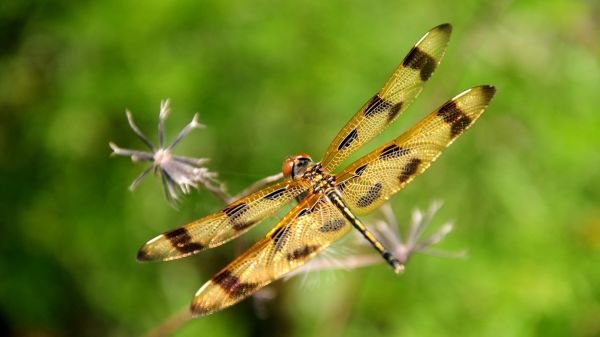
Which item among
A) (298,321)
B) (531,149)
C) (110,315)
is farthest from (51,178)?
(531,149)

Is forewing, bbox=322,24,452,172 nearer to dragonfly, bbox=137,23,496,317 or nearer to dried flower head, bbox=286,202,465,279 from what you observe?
dragonfly, bbox=137,23,496,317

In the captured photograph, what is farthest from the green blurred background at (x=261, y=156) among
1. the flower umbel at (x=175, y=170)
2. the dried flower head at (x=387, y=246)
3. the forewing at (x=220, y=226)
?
the flower umbel at (x=175, y=170)

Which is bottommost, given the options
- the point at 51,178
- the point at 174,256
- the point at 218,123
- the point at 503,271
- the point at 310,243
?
the point at 503,271

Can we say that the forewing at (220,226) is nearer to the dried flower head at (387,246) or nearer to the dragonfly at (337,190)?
the dragonfly at (337,190)

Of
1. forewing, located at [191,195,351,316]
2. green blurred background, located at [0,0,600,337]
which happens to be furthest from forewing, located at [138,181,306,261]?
green blurred background, located at [0,0,600,337]

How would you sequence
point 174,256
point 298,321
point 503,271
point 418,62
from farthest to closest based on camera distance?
point 298,321 → point 503,271 → point 418,62 → point 174,256

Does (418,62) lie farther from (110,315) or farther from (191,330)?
(110,315)
